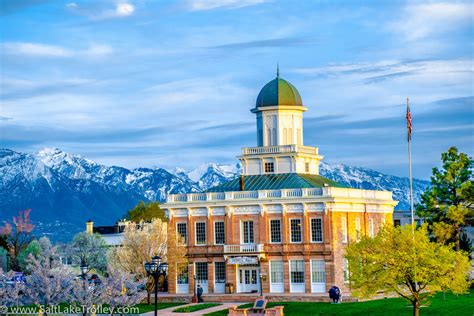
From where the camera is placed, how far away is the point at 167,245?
80.1m

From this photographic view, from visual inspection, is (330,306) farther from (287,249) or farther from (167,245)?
(167,245)

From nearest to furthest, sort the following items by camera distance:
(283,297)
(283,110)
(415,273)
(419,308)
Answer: (415,273) < (419,308) < (283,297) < (283,110)

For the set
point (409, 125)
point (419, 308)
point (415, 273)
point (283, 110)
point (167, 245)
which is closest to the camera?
point (415, 273)

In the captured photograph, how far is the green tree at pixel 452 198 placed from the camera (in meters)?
84.8

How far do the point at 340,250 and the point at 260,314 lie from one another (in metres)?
17.1

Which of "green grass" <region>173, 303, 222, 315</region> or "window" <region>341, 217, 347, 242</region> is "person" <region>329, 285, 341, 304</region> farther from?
"green grass" <region>173, 303, 222, 315</region>

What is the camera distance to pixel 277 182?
8331 cm

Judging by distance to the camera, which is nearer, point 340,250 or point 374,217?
point 340,250

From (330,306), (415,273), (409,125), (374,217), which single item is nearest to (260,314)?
(330,306)

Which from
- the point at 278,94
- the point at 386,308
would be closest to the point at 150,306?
the point at 386,308

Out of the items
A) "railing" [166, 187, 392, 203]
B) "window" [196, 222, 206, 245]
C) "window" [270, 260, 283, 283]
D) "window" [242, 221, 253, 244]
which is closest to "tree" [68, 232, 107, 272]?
"railing" [166, 187, 392, 203]

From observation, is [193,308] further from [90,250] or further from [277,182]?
[90,250]

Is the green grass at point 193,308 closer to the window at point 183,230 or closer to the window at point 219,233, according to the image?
the window at point 219,233

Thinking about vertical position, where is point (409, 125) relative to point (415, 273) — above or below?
above
